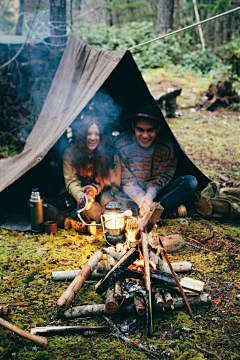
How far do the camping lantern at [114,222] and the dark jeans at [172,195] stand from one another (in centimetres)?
60

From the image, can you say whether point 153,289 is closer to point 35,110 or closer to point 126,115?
point 126,115

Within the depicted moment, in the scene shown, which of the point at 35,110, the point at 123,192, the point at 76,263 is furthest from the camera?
the point at 35,110

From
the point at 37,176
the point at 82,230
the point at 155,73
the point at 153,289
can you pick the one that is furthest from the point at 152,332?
the point at 155,73

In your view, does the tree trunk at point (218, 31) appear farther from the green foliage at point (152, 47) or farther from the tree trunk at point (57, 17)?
the tree trunk at point (57, 17)

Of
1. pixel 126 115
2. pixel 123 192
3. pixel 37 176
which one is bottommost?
pixel 123 192

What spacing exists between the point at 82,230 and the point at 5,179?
1200 millimetres

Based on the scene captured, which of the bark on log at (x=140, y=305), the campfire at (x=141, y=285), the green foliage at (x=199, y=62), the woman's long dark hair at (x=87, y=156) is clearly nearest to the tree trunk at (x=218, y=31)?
the green foliage at (x=199, y=62)

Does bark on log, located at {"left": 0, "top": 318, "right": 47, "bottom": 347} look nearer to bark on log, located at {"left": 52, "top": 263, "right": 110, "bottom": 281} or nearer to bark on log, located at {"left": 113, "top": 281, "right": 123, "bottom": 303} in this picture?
bark on log, located at {"left": 113, "top": 281, "right": 123, "bottom": 303}

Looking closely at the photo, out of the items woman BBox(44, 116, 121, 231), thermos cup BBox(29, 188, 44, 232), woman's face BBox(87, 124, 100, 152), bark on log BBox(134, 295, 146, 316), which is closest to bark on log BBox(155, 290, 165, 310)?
bark on log BBox(134, 295, 146, 316)

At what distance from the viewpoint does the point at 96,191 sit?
4000 mm

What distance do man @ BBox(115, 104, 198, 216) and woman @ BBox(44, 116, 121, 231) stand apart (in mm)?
177

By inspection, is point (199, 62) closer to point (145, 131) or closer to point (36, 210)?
point (145, 131)

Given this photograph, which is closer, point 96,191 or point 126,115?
point 96,191

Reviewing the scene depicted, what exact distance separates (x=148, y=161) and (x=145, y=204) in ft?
2.51
